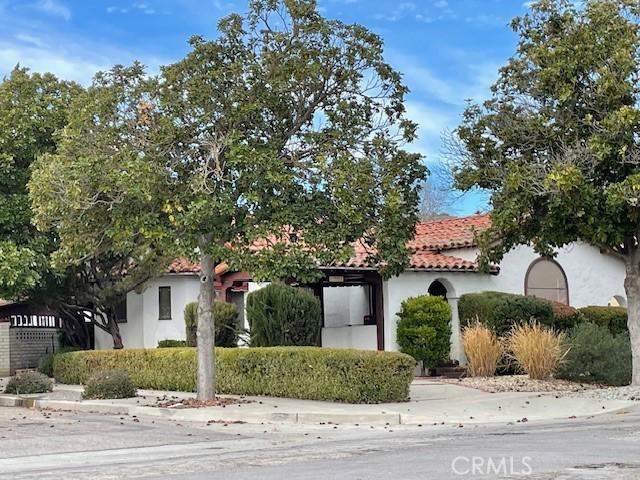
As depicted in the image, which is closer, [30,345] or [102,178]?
[102,178]

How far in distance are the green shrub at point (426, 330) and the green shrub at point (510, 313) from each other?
3.33 feet

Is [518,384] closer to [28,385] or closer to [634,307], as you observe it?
[634,307]

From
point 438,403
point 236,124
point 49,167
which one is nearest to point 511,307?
point 438,403

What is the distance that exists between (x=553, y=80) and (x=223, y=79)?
595 centimetres

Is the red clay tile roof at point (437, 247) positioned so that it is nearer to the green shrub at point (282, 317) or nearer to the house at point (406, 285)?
the house at point (406, 285)

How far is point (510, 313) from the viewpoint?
918 inches

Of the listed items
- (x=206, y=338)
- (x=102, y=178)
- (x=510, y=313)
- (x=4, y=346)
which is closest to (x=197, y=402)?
(x=206, y=338)

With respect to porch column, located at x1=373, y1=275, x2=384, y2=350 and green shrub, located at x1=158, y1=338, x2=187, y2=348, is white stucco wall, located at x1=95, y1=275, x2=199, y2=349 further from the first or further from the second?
porch column, located at x1=373, y1=275, x2=384, y2=350

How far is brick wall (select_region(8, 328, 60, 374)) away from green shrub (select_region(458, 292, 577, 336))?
15778 millimetres

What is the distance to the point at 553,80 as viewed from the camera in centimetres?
1675

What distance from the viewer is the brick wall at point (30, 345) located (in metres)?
32.6

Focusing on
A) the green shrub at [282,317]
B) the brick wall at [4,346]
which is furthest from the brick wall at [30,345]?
the green shrub at [282,317]

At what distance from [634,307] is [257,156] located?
319 inches

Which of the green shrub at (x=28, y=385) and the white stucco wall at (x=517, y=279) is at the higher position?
the white stucco wall at (x=517, y=279)
